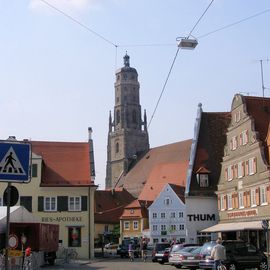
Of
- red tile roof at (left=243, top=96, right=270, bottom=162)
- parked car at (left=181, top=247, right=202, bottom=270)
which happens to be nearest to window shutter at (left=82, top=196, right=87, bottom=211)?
red tile roof at (left=243, top=96, right=270, bottom=162)

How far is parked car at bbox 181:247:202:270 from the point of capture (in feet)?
102

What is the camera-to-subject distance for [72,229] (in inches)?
2019

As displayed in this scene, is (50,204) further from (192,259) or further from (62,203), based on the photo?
(192,259)

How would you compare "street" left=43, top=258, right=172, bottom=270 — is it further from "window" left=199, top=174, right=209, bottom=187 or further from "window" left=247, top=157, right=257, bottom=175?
"window" left=199, top=174, right=209, bottom=187

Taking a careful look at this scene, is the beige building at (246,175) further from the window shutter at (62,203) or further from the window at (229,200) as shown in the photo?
the window shutter at (62,203)

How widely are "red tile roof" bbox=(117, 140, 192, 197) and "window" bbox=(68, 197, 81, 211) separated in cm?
4017

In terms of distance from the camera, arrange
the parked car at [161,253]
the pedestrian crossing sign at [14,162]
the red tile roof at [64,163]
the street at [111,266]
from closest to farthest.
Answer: the pedestrian crossing sign at [14,162], the street at [111,266], the parked car at [161,253], the red tile roof at [64,163]

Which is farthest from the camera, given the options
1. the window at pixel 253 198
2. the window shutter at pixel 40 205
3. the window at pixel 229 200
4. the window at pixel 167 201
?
the window at pixel 167 201

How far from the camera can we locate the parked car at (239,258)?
2791cm

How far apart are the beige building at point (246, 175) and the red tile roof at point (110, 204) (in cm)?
4216

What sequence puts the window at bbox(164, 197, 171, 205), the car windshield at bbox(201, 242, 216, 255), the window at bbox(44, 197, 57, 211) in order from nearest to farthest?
the car windshield at bbox(201, 242, 216, 255)
the window at bbox(44, 197, 57, 211)
the window at bbox(164, 197, 171, 205)

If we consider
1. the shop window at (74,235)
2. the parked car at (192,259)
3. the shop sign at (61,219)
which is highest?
the shop sign at (61,219)

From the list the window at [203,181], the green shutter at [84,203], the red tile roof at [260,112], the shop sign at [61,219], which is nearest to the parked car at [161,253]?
the green shutter at [84,203]

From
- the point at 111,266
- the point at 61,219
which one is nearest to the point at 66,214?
the point at 61,219
